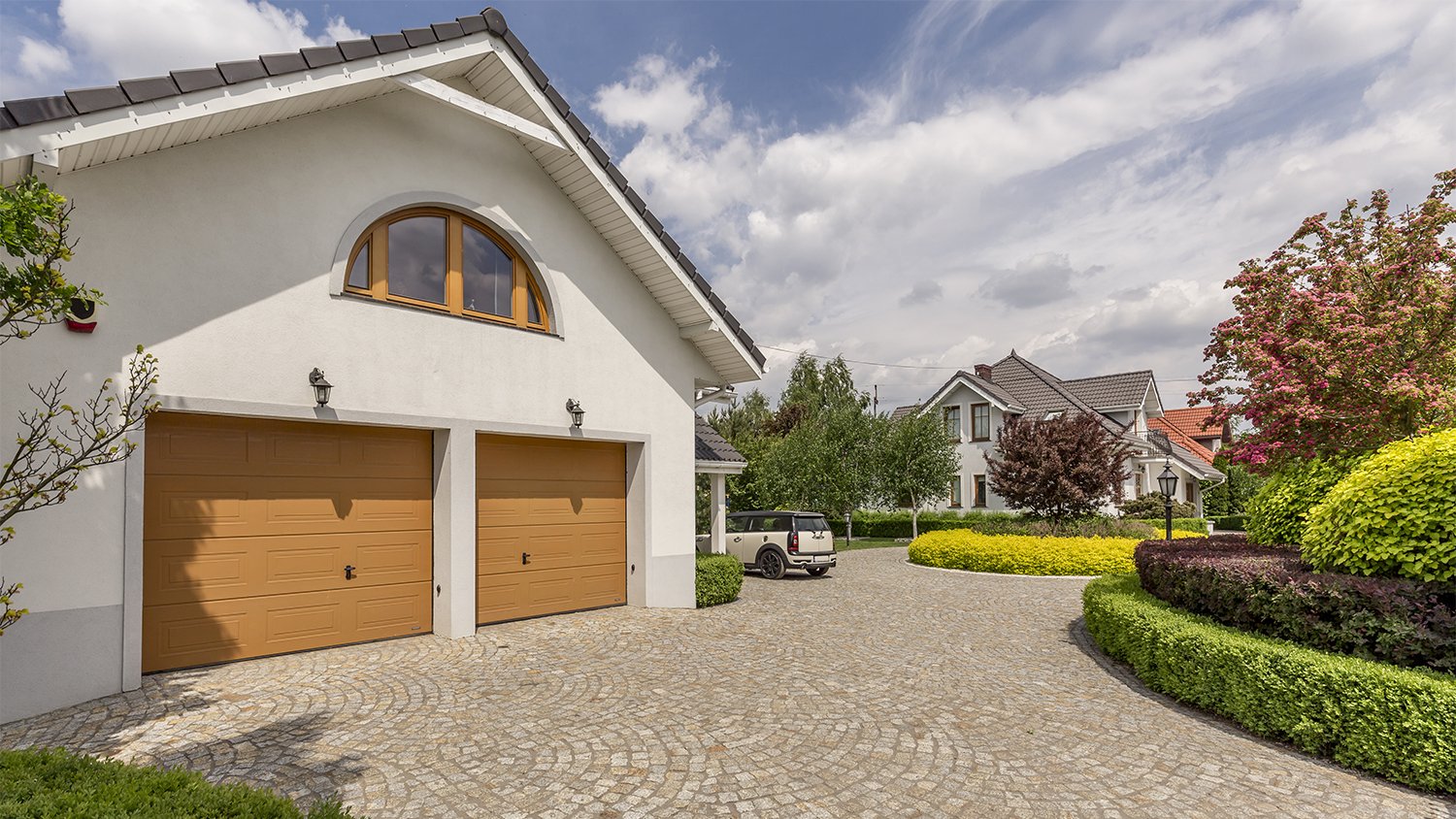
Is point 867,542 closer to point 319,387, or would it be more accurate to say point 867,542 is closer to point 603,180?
point 603,180

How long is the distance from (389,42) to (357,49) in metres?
0.40

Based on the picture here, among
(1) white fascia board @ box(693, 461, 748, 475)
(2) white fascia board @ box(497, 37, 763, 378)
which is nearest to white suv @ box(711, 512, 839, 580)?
(1) white fascia board @ box(693, 461, 748, 475)

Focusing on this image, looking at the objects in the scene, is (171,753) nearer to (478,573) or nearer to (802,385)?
(478,573)

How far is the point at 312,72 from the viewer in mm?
7277

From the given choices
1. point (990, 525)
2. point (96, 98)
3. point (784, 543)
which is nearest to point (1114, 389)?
point (990, 525)

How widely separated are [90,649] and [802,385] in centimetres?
4259

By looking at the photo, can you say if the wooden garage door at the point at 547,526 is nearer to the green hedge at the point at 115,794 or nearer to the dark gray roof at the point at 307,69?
the dark gray roof at the point at 307,69

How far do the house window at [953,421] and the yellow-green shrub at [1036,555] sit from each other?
1458 centimetres

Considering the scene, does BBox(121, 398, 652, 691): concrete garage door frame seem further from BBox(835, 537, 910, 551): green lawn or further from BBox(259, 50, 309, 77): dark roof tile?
BBox(835, 537, 910, 551): green lawn

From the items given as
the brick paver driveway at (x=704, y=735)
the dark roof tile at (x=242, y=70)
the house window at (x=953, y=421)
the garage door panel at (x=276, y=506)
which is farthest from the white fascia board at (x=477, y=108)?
the house window at (x=953, y=421)

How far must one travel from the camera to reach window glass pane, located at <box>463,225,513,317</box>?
9.37m

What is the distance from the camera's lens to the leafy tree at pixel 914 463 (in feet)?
81.3

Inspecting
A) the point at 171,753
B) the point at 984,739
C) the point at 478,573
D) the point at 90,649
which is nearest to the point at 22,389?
the point at 90,649

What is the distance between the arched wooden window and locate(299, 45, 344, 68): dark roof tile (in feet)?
5.97
